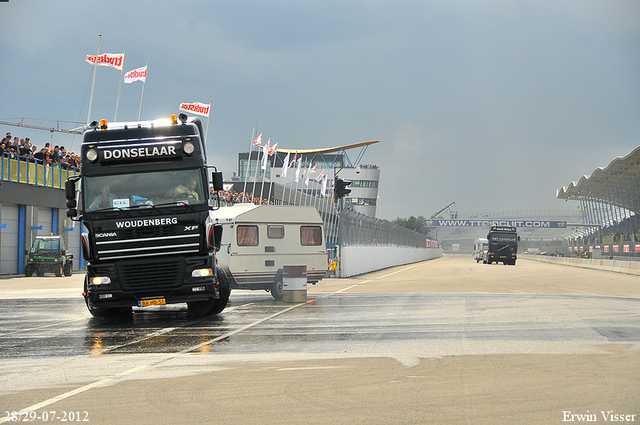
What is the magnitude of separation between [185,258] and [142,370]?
492 cm

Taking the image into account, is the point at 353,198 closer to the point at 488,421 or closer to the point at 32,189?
the point at 32,189

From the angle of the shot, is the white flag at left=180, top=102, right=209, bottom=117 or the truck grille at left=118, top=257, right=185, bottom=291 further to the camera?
the white flag at left=180, top=102, right=209, bottom=117

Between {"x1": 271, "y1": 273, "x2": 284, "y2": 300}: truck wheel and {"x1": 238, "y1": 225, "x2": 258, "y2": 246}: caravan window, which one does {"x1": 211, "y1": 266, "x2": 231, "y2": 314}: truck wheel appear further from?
{"x1": 271, "y1": 273, "x2": 284, "y2": 300}: truck wheel

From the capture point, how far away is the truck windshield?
13.1 m

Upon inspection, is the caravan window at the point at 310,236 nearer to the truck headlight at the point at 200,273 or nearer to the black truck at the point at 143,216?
the black truck at the point at 143,216

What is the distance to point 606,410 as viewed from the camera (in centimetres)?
613

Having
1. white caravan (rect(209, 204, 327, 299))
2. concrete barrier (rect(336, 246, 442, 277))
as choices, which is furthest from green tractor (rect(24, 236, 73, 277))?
white caravan (rect(209, 204, 327, 299))

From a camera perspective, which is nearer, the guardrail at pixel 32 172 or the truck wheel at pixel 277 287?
the truck wheel at pixel 277 287

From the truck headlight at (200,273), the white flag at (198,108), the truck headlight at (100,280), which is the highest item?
the white flag at (198,108)

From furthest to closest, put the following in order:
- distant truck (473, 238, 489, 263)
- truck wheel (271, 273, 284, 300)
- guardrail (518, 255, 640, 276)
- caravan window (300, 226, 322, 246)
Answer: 1. distant truck (473, 238, 489, 263)
2. guardrail (518, 255, 640, 276)
3. caravan window (300, 226, 322, 246)
4. truck wheel (271, 273, 284, 300)

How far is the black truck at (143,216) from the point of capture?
12977 millimetres

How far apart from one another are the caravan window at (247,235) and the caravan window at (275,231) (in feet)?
1.28

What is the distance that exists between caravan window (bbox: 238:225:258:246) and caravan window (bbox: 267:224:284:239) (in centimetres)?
39

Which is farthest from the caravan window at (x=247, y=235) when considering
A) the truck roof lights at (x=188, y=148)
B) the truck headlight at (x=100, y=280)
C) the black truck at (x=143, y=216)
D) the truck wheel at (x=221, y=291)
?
the truck headlight at (x=100, y=280)
